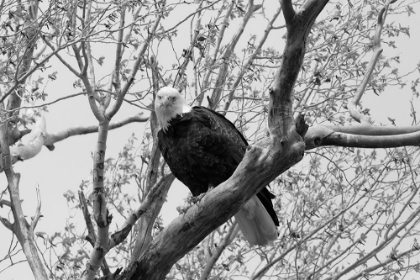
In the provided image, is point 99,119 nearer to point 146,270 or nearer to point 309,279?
point 146,270

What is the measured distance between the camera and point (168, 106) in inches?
225

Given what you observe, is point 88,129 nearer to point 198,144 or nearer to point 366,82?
point 198,144

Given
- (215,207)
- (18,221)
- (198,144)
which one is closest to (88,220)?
(215,207)

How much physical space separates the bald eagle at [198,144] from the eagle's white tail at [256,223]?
0.11 ft

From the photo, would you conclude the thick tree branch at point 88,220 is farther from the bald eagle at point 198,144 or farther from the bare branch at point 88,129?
the bare branch at point 88,129

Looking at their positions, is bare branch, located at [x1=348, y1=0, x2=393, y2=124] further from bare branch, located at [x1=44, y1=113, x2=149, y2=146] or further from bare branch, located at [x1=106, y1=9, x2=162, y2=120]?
bare branch, located at [x1=44, y1=113, x2=149, y2=146]

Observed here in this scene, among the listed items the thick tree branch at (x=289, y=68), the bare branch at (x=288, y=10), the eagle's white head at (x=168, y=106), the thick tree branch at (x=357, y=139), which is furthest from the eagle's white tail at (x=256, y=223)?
the bare branch at (x=288, y=10)

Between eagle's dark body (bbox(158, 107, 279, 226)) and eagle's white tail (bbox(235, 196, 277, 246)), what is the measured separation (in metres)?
0.18

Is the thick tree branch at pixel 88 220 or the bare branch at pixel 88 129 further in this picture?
the bare branch at pixel 88 129

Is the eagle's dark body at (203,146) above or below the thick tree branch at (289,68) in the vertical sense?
above

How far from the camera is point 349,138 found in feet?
14.7

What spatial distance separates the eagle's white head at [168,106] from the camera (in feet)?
18.8

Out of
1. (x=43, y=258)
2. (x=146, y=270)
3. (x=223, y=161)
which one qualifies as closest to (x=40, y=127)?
(x=43, y=258)

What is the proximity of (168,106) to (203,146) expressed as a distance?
18.2 inches
